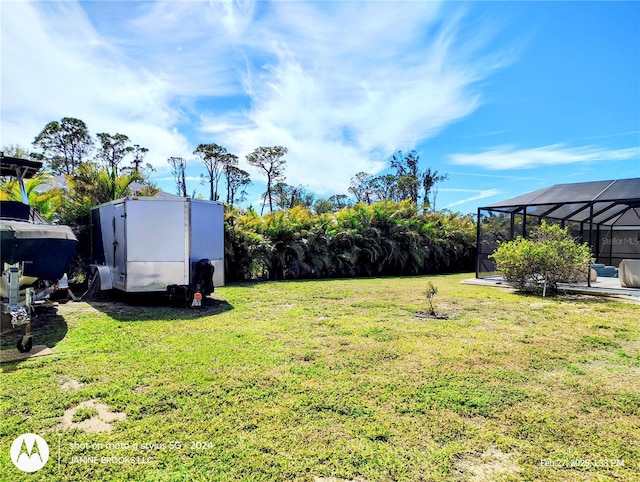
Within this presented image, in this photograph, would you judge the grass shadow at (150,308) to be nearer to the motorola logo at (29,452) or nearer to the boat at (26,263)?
the boat at (26,263)

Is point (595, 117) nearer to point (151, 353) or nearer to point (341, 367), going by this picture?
point (341, 367)

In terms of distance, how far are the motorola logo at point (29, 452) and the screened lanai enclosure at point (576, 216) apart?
11621 mm

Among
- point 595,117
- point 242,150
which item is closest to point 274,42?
point 595,117

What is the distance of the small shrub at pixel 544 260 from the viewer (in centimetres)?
838

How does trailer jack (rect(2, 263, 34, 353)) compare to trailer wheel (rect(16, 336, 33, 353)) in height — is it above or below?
above

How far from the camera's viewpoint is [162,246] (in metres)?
6.33

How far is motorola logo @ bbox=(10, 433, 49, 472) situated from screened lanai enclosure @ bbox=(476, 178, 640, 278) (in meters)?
11.6

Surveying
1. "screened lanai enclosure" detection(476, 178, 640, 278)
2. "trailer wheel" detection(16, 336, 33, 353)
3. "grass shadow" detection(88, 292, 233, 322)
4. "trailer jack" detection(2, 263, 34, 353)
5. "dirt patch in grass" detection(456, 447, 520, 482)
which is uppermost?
"screened lanai enclosure" detection(476, 178, 640, 278)

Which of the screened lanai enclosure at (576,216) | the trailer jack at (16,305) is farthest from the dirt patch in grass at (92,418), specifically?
the screened lanai enclosure at (576,216)

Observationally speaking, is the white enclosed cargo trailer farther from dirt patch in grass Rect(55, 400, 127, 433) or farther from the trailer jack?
dirt patch in grass Rect(55, 400, 127, 433)

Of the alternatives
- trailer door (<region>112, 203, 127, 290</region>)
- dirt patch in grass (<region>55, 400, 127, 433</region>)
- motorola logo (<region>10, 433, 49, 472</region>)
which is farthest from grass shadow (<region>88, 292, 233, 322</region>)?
motorola logo (<region>10, 433, 49, 472</region>)

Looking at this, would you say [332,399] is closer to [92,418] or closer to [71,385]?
[92,418]

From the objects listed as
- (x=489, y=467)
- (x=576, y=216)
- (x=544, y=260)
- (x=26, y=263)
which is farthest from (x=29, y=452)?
(x=576, y=216)

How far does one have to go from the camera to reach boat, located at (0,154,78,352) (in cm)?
372
